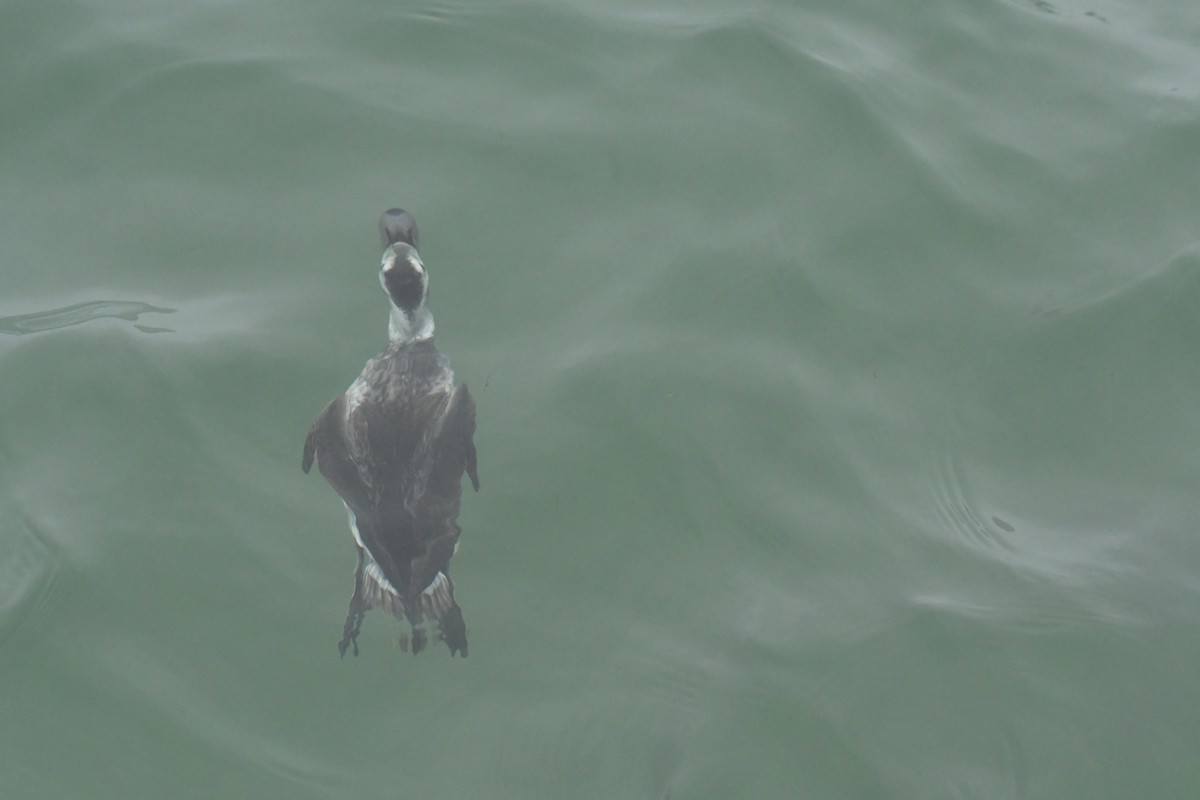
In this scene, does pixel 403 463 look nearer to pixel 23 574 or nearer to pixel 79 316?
pixel 23 574

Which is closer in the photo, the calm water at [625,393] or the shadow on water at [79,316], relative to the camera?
the calm water at [625,393]

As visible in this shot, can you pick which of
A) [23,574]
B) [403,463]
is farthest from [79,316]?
[403,463]

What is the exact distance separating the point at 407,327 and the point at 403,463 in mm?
1225

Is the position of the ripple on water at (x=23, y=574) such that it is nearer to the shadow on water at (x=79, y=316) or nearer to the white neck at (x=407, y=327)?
the shadow on water at (x=79, y=316)

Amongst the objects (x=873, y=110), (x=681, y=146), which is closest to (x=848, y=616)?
(x=681, y=146)

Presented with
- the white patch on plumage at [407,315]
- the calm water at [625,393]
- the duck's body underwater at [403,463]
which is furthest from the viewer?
the white patch on plumage at [407,315]

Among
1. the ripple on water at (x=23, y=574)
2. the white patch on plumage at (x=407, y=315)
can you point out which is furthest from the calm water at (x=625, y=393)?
the white patch on plumage at (x=407, y=315)

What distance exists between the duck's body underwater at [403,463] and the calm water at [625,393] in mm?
247

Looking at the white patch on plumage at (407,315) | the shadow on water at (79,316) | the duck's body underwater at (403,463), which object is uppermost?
the white patch on plumage at (407,315)

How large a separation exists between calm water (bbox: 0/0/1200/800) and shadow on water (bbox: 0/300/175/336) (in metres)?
0.04

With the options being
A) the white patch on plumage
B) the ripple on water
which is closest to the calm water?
the ripple on water

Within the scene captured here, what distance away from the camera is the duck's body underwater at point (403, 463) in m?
6.00

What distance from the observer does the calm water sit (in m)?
5.82

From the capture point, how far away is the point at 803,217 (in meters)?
8.41
